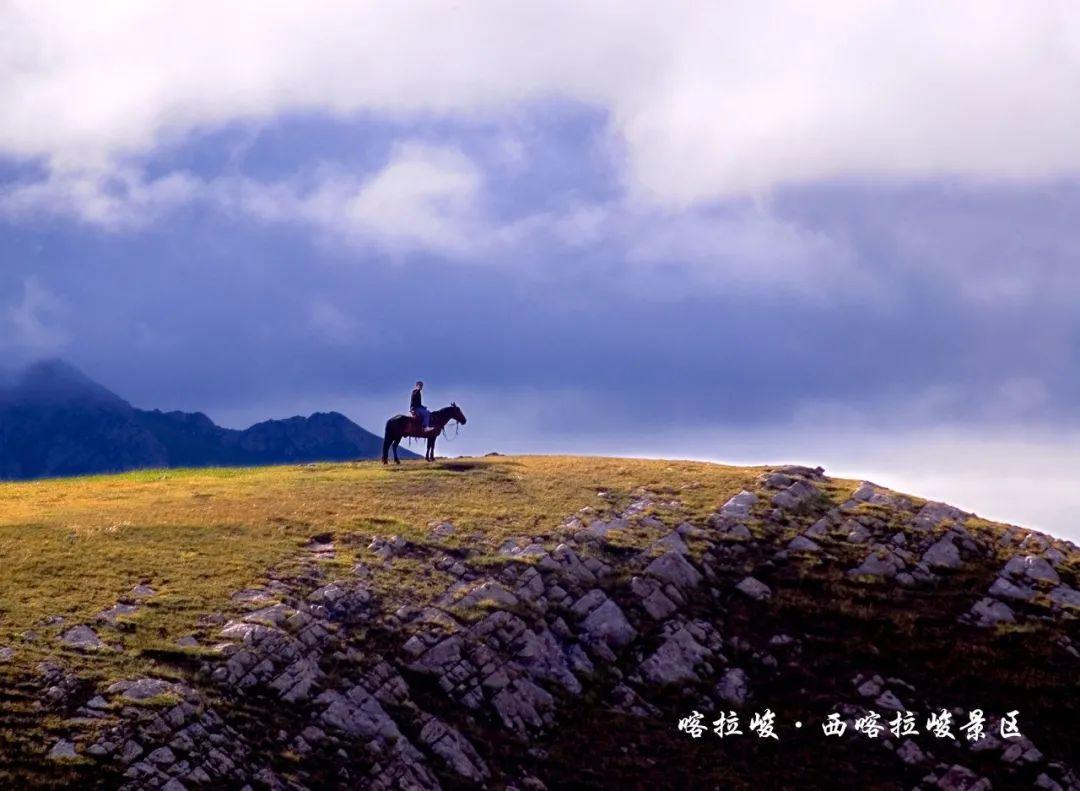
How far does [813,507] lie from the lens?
6538cm

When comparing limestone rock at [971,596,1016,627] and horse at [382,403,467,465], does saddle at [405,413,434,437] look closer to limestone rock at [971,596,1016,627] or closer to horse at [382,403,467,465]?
horse at [382,403,467,465]

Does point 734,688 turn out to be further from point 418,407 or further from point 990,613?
point 418,407

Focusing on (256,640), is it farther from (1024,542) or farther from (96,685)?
(1024,542)

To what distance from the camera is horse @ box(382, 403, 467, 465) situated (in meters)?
74.1

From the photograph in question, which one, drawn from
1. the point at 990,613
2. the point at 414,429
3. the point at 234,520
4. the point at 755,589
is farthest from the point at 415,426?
the point at 990,613

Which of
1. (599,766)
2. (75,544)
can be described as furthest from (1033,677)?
(75,544)

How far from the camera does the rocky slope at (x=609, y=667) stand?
137 ft

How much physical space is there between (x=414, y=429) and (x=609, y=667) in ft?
87.9

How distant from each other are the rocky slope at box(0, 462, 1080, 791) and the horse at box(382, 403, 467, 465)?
1511 centimetres

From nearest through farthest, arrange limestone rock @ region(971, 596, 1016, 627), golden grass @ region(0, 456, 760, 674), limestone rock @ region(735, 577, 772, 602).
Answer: golden grass @ region(0, 456, 760, 674) < limestone rock @ region(735, 577, 772, 602) < limestone rock @ region(971, 596, 1016, 627)

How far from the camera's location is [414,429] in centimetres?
7462

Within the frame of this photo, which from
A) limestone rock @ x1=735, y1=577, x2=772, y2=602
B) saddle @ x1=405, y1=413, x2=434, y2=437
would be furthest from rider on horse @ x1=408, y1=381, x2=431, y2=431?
limestone rock @ x1=735, y1=577, x2=772, y2=602

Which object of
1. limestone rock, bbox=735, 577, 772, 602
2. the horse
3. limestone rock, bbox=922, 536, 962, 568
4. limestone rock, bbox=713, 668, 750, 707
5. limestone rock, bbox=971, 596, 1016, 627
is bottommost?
limestone rock, bbox=713, 668, 750, 707

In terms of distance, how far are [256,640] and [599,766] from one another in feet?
40.2
